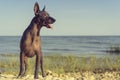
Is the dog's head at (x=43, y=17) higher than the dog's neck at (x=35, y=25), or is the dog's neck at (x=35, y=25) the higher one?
the dog's head at (x=43, y=17)

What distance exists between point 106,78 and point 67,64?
6940 millimetres

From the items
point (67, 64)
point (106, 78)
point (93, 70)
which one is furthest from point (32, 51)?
point (67, 64)

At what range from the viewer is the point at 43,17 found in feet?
44.1

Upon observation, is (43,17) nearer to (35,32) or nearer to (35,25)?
(35,25)

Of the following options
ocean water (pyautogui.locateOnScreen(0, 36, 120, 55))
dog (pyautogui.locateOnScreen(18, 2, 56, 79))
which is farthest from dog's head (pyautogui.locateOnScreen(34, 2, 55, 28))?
ocean water (pyautogui.locateOnScreen(0, 36, 120, 55))

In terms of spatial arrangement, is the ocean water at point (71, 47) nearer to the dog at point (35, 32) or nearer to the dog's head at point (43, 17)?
the dog at point (35, 32)

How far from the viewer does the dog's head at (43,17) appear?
13312mm

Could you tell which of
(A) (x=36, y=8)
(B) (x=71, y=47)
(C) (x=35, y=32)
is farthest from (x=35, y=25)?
(B) (x=71, y=47)

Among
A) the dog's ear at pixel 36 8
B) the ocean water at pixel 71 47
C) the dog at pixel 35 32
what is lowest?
the ocean water at pixel 71 47

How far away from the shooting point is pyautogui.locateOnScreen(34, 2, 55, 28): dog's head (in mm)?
13312

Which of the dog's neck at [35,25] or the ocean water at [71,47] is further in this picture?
the ocean water at [71,47]

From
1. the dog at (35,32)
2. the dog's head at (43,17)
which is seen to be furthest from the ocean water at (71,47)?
the dog's head at (43,17)

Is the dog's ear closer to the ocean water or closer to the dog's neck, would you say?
the dog's neck

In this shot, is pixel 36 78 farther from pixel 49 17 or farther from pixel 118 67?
pixel 118 67
